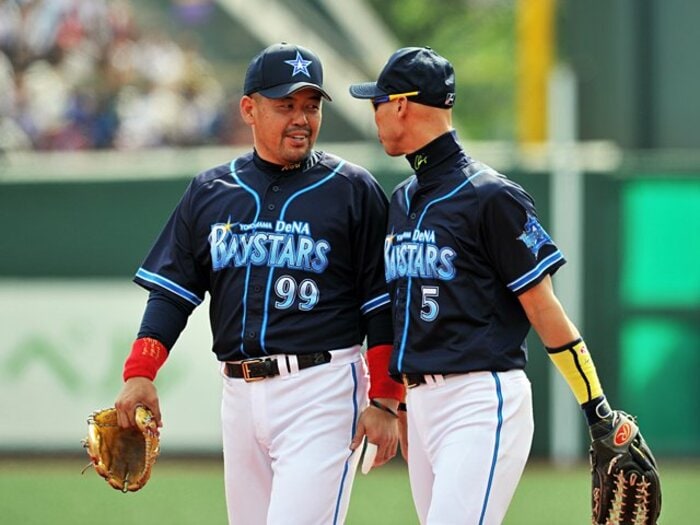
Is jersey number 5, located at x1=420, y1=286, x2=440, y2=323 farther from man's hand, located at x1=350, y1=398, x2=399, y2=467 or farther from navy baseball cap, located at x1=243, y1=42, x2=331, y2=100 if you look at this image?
navy baseball cap, located at x1=243, y1=42, x2=331, y2=100

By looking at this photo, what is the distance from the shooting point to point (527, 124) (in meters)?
12.2

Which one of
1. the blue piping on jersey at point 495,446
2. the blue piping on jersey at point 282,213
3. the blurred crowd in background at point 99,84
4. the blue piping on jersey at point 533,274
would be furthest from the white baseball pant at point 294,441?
the blurred crowd in background at point 99,84

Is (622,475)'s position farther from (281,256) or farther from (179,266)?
(179,266)

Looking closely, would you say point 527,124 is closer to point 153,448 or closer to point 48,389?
point 48,389

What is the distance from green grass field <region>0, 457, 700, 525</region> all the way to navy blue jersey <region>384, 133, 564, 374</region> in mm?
3660

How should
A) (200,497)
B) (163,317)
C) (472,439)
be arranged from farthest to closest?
(200,497), (163,317), (472,439)

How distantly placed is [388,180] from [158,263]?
5659 millimetres

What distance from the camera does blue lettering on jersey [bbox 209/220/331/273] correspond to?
442 centimetres

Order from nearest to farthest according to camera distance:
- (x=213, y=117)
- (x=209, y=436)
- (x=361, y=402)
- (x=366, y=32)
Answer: (x=361, y=402) → (x=209, y=436) → (x=213, y=117) → (x=366, y=32)

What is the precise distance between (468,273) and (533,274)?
7.8 inches

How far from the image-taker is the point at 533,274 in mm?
4113

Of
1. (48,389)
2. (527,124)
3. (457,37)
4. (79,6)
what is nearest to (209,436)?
(48,389)

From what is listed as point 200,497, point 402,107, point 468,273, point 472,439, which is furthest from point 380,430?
point 200,497

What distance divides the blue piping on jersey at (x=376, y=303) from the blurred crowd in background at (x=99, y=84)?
9239mm
